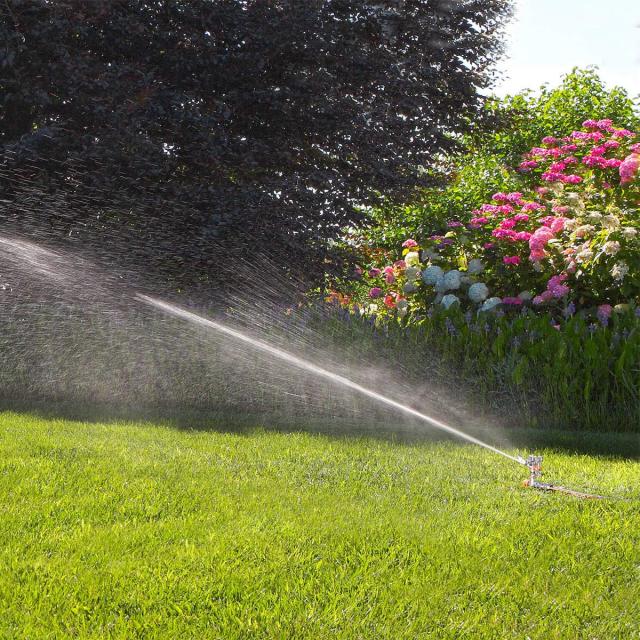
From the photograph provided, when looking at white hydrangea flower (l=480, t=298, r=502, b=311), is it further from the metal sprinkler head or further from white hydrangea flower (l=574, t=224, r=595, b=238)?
the metal sprinkler head

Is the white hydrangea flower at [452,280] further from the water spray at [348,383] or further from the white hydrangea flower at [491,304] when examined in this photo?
the water spray at [348,383]

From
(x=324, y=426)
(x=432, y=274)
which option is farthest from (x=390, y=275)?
(x=324, y=426)

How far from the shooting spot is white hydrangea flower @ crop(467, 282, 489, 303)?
7.97 meters

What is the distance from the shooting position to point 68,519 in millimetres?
3371

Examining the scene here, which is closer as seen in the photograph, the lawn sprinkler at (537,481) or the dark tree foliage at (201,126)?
the lawn sprinkler at (537,481)

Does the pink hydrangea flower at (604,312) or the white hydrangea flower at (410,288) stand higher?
the pink hydrangea flower at (604,312)

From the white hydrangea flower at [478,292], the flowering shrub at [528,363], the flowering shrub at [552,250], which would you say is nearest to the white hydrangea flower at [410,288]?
the flowering shrub at [552,250]

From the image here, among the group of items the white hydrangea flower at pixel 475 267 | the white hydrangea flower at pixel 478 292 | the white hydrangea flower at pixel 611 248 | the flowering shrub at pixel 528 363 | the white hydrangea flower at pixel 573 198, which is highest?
the white hydrangea flower at pixel 573 198

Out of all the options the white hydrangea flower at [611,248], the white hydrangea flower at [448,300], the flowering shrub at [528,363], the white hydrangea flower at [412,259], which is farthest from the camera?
the white hydrangea flower at [412,259]

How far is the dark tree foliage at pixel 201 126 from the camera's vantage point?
8.41 meters

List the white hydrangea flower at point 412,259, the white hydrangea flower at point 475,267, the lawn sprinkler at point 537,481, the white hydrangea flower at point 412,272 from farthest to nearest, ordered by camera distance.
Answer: the white hydrangea flower at point 412,259, the white hydrangea flower at point 412,272, the white hydrangea flower at point 475,267, the lawn sprinkler at point 537,481

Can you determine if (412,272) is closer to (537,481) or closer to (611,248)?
(611,248)

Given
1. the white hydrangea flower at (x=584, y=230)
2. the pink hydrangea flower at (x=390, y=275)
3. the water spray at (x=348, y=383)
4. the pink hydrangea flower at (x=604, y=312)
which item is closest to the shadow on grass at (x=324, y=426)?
the water spray at (x=348, y=383)

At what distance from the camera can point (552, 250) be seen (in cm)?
778
